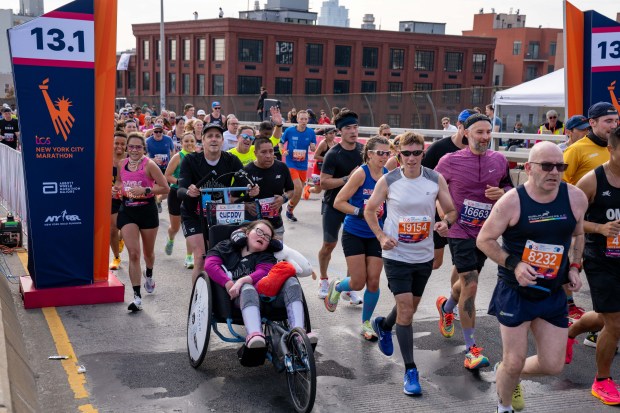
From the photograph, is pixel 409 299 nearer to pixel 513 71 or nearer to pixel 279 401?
pixel 279 401

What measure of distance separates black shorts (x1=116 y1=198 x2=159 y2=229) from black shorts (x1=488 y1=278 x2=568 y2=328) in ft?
15.1

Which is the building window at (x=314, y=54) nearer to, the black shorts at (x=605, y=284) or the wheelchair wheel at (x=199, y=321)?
the wheelchair wheel at (x=199, y=321)

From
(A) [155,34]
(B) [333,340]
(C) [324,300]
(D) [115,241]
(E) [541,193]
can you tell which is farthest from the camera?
(A) [155,34]

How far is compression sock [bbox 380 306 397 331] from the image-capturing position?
21.4 feet

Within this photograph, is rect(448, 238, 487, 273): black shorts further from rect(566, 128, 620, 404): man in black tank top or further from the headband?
the headband

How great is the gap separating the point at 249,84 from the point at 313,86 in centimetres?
613

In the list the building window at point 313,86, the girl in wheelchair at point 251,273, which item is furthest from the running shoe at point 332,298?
the building window at point 313,86

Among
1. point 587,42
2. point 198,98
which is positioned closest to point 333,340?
point 587,42

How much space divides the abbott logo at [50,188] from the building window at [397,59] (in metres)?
64.1

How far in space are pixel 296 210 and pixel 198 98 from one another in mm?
26001

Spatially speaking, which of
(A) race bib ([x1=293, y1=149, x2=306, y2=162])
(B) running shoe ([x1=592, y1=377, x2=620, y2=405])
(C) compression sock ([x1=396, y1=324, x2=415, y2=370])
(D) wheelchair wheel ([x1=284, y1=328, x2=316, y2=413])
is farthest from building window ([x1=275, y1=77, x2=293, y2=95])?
(D) wheelchair wheel ([x1=284, y1=328, x2=316, y2=413])

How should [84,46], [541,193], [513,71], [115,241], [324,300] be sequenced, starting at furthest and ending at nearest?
1. [513,71]
2. [115,241]
3. [324,300]
4. [84,46]
5. [541,193]

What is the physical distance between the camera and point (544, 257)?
4914mm

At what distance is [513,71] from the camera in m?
88.4
